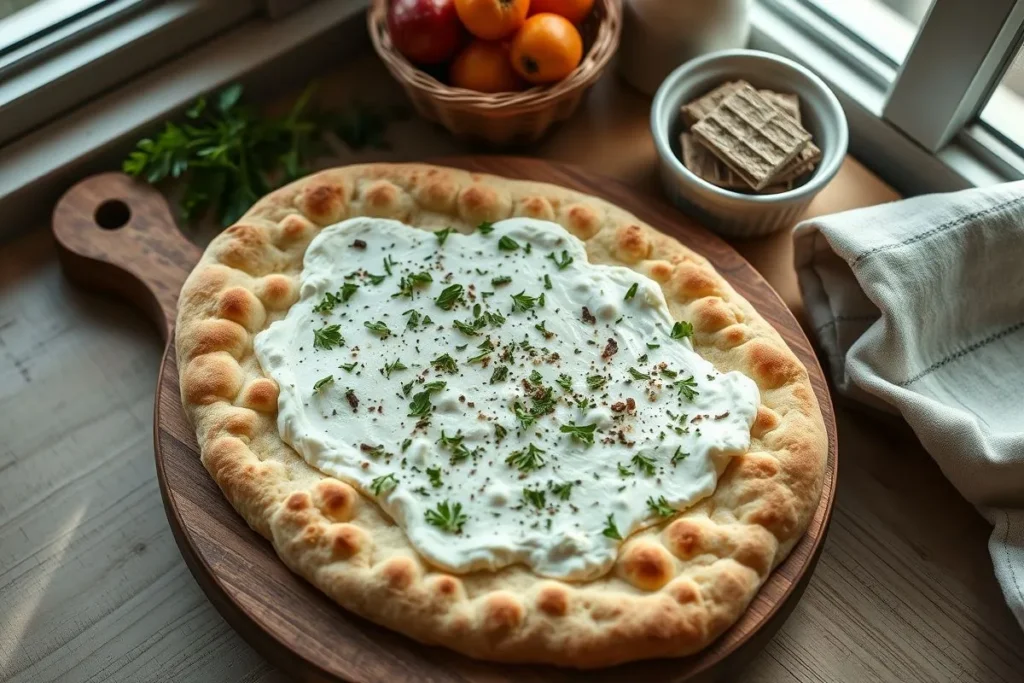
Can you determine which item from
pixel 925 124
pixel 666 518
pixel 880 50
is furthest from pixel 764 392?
pixel 880 50

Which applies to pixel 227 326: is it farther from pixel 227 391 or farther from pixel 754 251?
pixel 754 251

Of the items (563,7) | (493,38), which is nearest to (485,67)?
(493,38)

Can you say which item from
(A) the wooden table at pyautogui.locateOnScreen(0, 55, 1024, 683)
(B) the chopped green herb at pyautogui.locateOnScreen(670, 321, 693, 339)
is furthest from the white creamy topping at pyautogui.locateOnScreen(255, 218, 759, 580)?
(A) the wooden table at pyautogui.locateOnScreen(0, 55, 1024, 683)

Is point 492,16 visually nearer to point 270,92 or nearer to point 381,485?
point 270,92

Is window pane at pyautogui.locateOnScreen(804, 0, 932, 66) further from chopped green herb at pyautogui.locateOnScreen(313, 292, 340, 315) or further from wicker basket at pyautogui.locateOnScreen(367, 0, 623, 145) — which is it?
chopped green herb at pyautogui.locateOnScreen(313, 292, 340, 315)

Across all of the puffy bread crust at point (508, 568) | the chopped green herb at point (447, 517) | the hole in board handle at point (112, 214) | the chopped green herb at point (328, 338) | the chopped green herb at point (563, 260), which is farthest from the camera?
the hole in board handle at point (112, 214)

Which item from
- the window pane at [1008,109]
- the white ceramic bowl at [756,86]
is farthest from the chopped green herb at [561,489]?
the window pane at [1008,109]

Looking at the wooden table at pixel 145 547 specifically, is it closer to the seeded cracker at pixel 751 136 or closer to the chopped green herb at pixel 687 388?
the seeded cracker at pixel 751 136
